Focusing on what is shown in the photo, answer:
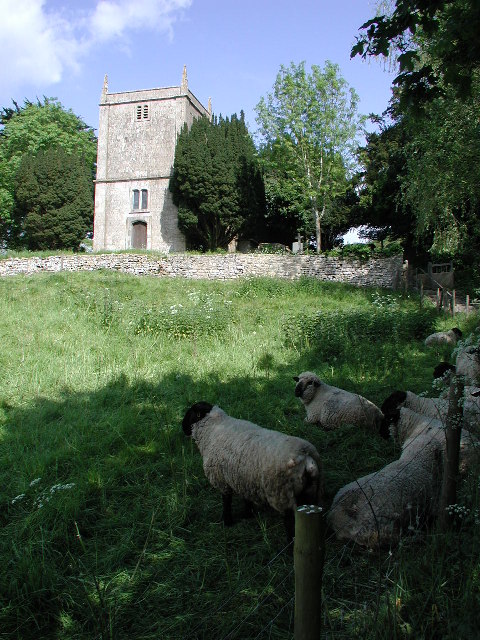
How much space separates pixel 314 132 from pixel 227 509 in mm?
32044

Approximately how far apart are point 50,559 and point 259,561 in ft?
5.63

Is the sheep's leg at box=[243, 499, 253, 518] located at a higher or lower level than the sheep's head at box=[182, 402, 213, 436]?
lower

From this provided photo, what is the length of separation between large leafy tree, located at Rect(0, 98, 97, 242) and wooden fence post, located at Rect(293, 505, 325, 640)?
132ft

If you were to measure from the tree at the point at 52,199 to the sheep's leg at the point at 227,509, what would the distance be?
112ft

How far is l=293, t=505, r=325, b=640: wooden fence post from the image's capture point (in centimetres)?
201

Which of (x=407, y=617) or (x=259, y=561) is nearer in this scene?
(x=407, y=617)

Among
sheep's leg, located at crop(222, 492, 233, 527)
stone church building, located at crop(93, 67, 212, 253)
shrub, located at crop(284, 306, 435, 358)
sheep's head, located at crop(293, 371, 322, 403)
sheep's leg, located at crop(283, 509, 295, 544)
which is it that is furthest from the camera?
stone church building, located at crop(93, 67, 212, 253)

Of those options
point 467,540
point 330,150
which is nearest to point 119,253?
point 330,150

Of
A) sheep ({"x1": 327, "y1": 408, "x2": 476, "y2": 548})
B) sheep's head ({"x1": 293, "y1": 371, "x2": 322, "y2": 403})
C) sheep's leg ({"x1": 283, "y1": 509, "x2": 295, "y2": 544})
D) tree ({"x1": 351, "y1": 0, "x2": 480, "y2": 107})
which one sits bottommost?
sheep's leg ({"x1": 283, "y1": 509, "x2": 295, "y2": 544})

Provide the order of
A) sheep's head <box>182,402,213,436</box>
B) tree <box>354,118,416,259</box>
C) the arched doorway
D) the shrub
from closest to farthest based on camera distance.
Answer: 1. sheep's head <box>182,402,213,436</box>
2. the shrub
3. tree <box>354,118,416,259</box>
4. the arched doorway

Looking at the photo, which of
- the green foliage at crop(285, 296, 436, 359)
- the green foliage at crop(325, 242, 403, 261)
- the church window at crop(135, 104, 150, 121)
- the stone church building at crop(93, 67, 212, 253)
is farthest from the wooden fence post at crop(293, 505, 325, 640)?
the church window at crop(135, 104, 150, 121)

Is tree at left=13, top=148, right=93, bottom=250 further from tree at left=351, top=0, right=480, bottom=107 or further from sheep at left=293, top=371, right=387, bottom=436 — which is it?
tree at left=351, top=0, right=480, bottom=107

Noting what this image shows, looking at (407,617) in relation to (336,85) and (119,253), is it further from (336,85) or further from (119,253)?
(336,85)

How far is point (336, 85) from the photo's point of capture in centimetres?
3192
